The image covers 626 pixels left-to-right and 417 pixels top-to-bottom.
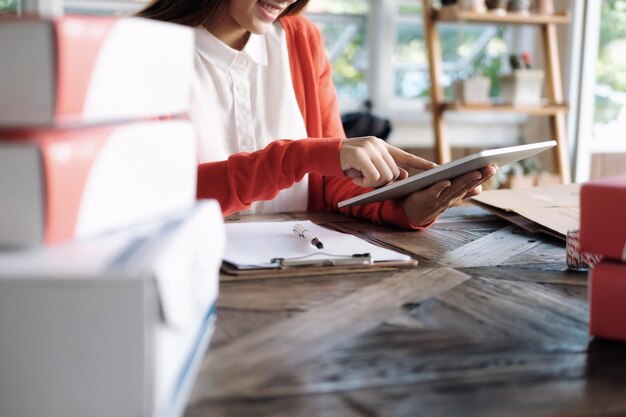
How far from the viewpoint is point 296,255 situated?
97 centimetres

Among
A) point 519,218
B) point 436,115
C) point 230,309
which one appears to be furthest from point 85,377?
point 436,115

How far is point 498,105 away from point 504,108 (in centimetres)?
4

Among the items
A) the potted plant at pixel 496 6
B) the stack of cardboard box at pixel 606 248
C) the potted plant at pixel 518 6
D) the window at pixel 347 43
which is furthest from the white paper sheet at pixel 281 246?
the window at pixel 347 43

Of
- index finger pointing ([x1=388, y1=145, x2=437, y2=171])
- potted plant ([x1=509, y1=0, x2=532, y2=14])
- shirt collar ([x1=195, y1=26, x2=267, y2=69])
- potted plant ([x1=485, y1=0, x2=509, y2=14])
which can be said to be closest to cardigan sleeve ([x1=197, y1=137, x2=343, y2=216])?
index finger pointing ([x1=388, y1=145, x2=437, y2=171])

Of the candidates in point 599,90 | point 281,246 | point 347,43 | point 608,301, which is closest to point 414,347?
point 608,301

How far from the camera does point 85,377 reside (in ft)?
1.52

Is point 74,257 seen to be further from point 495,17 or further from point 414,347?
point 495,17

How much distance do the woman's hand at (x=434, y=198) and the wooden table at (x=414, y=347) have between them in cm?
24

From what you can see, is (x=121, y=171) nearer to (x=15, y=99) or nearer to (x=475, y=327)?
(x=15, y=99)

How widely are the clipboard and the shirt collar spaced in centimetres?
67

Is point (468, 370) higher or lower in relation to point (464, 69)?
lower

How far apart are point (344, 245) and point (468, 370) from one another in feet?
1.51

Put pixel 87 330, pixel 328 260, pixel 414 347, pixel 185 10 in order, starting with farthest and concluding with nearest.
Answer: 1. pixel 185 10
2. pixel 328 260
3. pixel 414 347
4. pixel 87 330

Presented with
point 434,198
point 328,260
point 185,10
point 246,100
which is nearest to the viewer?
point 328,260
